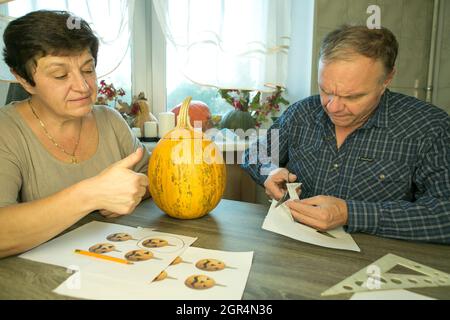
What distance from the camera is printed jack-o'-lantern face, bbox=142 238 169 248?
757 millimetres

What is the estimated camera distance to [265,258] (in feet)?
2.35

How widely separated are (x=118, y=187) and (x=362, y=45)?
79cm

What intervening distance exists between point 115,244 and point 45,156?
15.4 inches

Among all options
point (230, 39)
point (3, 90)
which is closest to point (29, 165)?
point (3, 90)

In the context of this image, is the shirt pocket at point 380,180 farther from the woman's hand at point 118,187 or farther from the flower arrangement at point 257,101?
the flower arrangement at point 257,101

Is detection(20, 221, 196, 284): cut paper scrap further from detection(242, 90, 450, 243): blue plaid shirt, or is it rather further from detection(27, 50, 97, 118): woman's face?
detection(242, 90, 450, 243): blue plaid shirt

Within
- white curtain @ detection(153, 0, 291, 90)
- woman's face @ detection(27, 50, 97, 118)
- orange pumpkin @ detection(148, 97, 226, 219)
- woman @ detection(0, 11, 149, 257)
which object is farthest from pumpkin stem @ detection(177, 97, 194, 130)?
white curtain @ detection(153, 0, 291, 90)

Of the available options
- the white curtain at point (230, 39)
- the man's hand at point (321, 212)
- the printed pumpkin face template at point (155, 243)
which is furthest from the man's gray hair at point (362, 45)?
the white curtain at point (230, 39)

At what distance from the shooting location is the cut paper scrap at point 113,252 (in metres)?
0.64

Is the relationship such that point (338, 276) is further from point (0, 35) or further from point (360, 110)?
point (0, 35)

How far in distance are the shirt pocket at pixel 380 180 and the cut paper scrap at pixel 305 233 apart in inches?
10.9

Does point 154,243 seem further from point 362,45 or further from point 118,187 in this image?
point 362,45

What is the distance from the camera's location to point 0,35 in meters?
1.35
